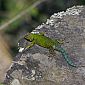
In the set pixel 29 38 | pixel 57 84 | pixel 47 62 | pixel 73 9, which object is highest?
pixel 73 9

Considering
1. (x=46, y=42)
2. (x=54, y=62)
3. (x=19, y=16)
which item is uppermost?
(x=19, y=16)

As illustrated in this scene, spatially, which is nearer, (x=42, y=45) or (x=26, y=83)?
(x=26, y=83)

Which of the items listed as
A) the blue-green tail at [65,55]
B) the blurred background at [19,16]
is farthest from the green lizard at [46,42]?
the blurred background at [19,16]

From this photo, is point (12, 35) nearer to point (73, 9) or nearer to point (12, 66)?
point (73, 9)

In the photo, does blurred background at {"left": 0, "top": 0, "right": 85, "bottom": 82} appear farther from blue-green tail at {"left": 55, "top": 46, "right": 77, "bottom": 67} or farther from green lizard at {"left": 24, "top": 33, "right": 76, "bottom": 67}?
blue-green tail at {"left": 55, "top": 46, "right": 77, "bottom": 67}

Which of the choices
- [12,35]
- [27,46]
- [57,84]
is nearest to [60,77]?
[57,84]

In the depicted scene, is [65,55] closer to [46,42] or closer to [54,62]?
[54,62]

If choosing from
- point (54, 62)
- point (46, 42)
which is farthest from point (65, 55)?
point (46, 42)

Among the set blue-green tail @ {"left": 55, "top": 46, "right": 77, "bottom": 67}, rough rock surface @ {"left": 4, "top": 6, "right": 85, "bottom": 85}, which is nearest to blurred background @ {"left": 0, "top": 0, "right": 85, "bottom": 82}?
rough rock surface @ {"left": 4, "top": 6, "right": 85, "bottom": 85}
